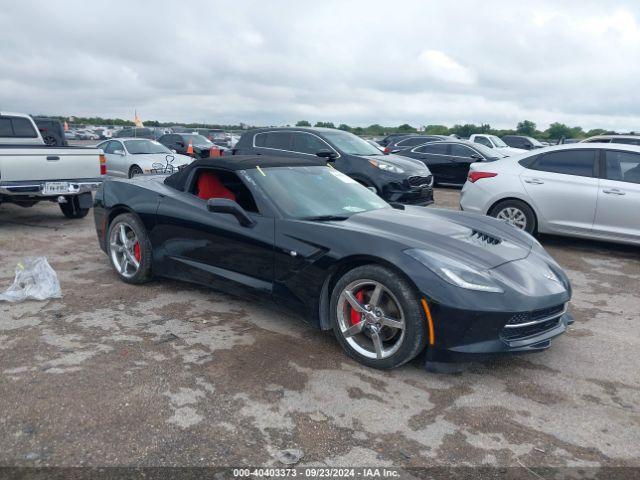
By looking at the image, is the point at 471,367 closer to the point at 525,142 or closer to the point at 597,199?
the point at 597,199

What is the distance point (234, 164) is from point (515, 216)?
4657mm

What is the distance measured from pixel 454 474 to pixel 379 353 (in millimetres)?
1109

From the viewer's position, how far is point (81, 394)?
3.17m

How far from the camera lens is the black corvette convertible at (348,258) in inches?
133

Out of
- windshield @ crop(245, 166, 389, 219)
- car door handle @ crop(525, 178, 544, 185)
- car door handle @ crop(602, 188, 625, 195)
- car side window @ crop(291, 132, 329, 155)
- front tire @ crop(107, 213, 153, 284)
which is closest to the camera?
windshield @ crop(245, 166, 389, 219)

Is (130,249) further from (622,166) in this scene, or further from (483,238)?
(622,166)

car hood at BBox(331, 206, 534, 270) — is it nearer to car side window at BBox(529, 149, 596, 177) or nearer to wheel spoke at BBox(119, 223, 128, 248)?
wheel spoke at BBox(119, 223, 128, 248)

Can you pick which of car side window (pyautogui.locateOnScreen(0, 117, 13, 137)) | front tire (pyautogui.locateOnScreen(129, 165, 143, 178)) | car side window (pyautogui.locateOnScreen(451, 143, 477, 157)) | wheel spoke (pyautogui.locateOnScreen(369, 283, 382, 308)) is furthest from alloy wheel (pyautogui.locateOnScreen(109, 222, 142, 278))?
car side window (pyautogui.locateOnScreen(451, 143, 477, 157))

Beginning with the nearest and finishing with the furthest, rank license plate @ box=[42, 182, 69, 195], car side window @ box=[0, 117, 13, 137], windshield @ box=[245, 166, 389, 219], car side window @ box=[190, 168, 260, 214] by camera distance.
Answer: windshield @ box=[245, 166, 389, 219] → car side window @ box=[190, 168, 260, 214] → license plate @ box=[42, 182, 69, 195] → car side window @ box=[0, 117, 13, 137]

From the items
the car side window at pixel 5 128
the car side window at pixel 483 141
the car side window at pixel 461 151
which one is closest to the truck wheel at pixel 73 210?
the car side window at pixel 5 128

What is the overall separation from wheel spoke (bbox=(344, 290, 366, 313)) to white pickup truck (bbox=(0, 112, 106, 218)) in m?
5.86

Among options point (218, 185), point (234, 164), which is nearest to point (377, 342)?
point (234, 164)

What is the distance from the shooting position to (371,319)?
11.7 ft

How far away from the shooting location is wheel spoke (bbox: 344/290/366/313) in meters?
3.62
